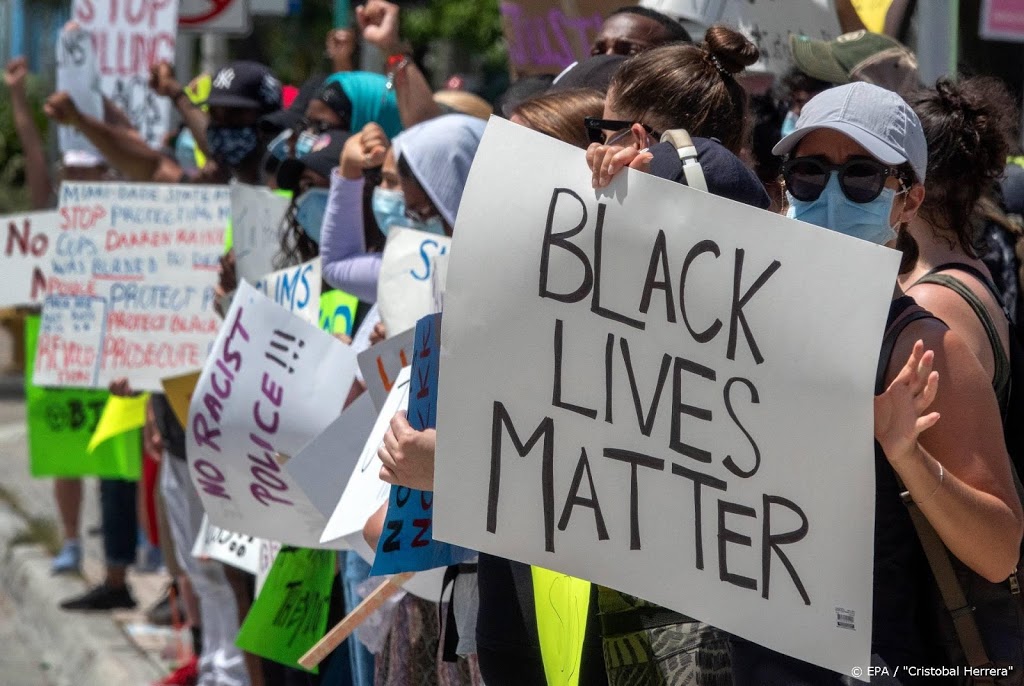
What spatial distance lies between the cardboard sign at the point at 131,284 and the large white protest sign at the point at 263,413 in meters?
1.80

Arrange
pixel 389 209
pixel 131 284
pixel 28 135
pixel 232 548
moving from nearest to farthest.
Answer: pixel 389 209 → pixel 232 548 → pixel 131 284 → pixel 28 135

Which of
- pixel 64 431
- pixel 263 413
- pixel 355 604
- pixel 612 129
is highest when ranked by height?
pixel 612 129

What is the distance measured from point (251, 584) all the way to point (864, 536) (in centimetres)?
342

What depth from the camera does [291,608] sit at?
4.07m

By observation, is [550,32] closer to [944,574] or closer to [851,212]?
[851,212]

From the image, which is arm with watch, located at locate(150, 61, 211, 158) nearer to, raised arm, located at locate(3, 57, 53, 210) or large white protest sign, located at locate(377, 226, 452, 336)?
raised arm, located at locate(3, 57, 53, 210)

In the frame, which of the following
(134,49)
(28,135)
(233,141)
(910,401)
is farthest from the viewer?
(134,49)

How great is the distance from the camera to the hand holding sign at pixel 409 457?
8.31 ft

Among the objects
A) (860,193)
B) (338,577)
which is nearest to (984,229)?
(860,193)

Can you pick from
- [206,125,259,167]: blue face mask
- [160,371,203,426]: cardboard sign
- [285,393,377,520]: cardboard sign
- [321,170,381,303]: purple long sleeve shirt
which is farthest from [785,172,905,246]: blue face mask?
[206,125,259,167]: blue face mask

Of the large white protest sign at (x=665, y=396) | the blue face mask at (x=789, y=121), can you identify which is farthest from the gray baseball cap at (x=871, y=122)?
the blue face mask at (x=789, y=121)

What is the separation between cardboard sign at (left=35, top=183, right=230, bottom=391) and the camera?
228 inches

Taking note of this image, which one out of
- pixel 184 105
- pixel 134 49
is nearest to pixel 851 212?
pixel 184 105

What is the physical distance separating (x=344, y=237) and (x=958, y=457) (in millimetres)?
2394
